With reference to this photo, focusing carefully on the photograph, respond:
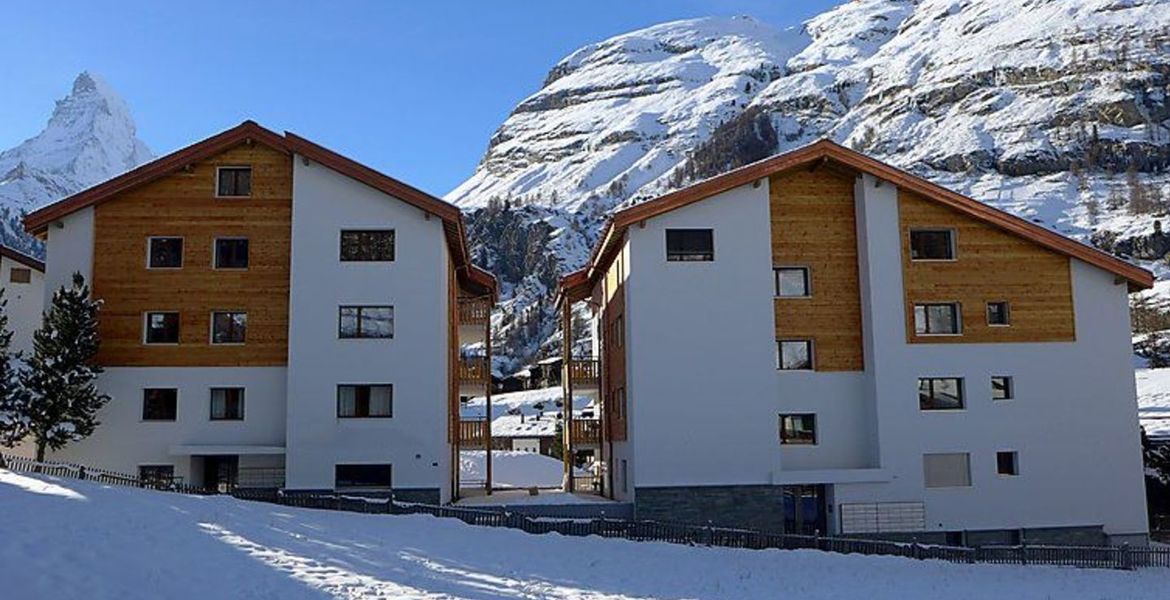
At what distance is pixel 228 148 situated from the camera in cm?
2848

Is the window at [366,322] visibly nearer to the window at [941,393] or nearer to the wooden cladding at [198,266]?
the wooden cladding at [198,266]

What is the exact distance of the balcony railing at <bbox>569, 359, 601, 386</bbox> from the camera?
3603 centimetres

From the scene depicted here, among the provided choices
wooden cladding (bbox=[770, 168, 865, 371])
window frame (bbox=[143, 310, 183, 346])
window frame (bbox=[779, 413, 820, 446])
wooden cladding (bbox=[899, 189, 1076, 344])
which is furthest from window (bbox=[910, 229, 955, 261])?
window frame (bbox=[143, 310, 183, 346])

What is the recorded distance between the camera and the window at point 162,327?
27.8 meters

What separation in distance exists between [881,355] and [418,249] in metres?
13.3

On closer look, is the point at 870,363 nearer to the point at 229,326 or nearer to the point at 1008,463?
the point at 1008,463

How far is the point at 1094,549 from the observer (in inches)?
968

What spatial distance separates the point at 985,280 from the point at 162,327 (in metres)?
23.2

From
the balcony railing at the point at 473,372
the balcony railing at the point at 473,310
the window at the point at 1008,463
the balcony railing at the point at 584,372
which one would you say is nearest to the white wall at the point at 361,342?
the balcony railing at the point at 473,372

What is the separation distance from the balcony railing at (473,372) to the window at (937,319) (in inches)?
564

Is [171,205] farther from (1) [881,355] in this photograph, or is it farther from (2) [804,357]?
(1) [881,355]

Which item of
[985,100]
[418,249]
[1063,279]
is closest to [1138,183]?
[985,100]

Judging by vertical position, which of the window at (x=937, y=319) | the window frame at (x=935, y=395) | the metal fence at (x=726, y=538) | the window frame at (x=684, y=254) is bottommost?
the metal fence at (x=726, y=538)

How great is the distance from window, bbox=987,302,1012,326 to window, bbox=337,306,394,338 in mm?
16847
